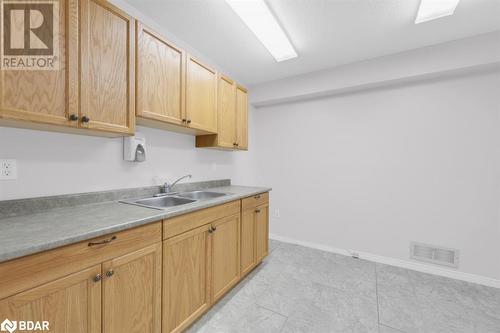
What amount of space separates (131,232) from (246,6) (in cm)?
185

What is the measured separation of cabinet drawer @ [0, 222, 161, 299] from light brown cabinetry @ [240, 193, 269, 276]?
106 centimetres

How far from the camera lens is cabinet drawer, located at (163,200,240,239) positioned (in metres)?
1.27

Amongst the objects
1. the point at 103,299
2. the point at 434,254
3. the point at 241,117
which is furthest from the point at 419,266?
the point at 103,299

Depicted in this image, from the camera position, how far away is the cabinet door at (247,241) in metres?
2.01

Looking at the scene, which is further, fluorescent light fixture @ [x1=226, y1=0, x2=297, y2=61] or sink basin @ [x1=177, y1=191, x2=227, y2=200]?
sink basin @ [x1=177, y1=191, x2=227, y2=200]

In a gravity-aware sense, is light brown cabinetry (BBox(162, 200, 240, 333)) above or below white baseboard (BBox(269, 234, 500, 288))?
above

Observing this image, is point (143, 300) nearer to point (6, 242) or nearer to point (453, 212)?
point (6, 242)

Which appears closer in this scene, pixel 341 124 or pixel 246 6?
pixel 246 6

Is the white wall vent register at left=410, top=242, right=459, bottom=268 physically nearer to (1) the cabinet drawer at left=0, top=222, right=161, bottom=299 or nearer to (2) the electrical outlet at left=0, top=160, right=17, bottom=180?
(1) the cabinet drawer at left=0, top=222, right=161, bottom=299

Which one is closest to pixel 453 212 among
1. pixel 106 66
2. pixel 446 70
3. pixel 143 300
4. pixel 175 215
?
pixel 446 70

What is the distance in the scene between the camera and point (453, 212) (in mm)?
2236

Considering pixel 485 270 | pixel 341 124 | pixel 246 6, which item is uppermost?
pixel 246 6

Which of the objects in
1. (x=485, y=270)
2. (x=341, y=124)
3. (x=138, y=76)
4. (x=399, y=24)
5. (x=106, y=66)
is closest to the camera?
(x=106, y=66)

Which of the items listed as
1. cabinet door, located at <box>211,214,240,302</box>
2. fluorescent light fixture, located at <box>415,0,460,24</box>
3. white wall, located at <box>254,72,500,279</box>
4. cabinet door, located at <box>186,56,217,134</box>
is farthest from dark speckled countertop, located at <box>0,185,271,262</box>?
fluorescent light fixture, located at <box>415,0,460,24</box>
